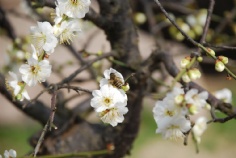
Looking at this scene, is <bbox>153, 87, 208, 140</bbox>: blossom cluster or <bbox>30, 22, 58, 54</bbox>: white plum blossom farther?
<bbox>30, 22, 58, 54</bbox>: white plum blossom

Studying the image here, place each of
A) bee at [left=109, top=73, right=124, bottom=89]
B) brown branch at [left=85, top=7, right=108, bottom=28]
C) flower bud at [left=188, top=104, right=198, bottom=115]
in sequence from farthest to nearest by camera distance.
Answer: brown branch at [left=85, top=7, right=108, bottom=28] < bee at [left=109, top=73, right=124, bottom=89] < flower bud at [left=188, top=104, right=198, bottom=115]

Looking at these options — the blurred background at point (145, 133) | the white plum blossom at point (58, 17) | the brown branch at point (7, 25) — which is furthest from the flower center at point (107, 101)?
the blurred background at point (145, 133)

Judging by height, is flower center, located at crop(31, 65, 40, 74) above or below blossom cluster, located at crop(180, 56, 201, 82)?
below

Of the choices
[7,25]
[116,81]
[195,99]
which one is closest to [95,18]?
[116,81]

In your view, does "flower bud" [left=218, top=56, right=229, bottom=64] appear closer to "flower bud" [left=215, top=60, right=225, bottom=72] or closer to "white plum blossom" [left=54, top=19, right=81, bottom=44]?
"flower bud" [left=215, top=60, right=225, bottom=72]

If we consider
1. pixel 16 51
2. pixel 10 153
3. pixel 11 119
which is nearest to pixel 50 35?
pixel 10 153

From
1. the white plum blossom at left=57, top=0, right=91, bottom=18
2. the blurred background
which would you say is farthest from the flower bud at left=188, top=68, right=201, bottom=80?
the blurred background

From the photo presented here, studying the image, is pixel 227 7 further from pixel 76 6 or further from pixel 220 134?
pixel 76 6
